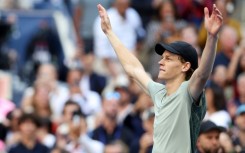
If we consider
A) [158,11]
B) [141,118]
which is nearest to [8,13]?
[158,11]

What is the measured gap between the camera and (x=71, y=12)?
19.7 m

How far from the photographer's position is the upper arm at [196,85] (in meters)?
6.96

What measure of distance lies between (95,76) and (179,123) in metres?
8.84

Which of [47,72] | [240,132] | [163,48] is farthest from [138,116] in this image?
[163,48]

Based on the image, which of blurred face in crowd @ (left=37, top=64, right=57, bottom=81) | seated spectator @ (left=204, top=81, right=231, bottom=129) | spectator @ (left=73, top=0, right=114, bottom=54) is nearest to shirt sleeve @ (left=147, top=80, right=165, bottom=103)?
seated spectator @ (left=204, top=81, right=231, bottom=129)

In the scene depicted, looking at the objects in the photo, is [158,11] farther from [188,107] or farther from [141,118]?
[188,107]

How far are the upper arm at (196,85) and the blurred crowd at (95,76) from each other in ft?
6.11

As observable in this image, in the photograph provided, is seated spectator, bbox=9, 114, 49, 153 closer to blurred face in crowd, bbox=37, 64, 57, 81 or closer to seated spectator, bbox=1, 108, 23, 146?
seated spectator, bbox=1, 108, 23, 146

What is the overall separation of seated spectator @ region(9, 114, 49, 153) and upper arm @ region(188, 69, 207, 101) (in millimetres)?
5292

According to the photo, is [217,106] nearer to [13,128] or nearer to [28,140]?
[28,140]

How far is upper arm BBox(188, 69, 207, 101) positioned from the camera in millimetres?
6965

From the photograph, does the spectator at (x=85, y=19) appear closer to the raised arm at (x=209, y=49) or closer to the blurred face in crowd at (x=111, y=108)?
the blurred face in crowd at (x=111, y=108)

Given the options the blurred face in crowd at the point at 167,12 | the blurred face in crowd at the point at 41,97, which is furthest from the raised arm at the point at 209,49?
the blurred face in crowd at the point at 167,12

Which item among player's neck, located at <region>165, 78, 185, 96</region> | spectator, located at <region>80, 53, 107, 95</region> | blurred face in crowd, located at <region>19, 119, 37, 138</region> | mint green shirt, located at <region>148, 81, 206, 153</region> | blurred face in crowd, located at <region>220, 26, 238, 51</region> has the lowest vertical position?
spectator, located at <region>80, 53, 107, 95</region>
